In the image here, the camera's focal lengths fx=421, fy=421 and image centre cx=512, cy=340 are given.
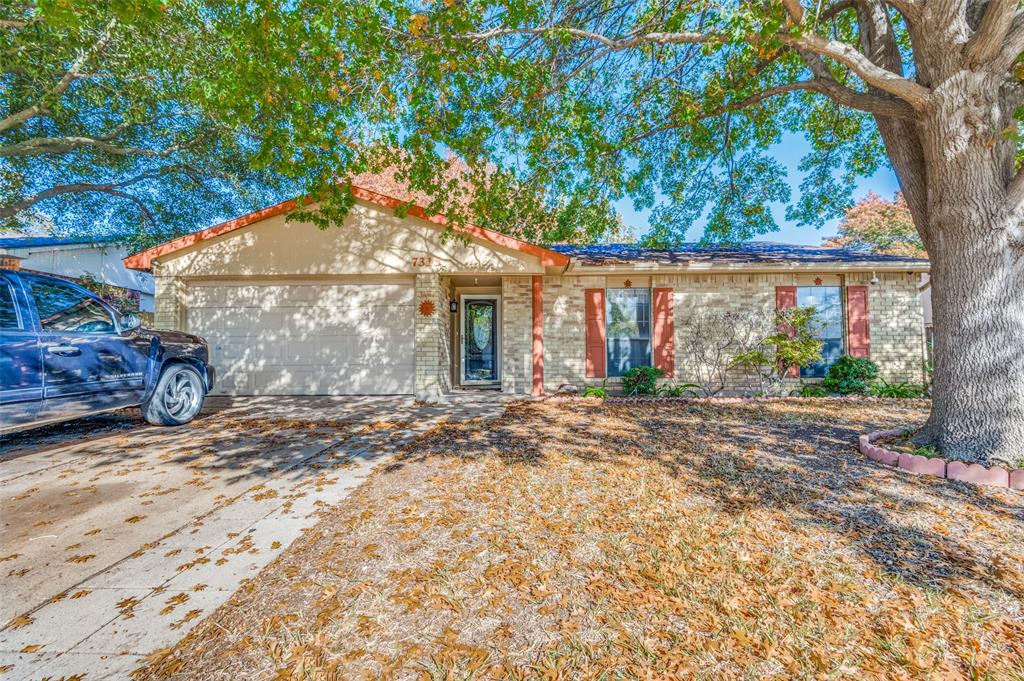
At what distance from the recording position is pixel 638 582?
231cm

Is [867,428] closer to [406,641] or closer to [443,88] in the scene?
[406,641]

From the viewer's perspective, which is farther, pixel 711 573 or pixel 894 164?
pixel 894 164

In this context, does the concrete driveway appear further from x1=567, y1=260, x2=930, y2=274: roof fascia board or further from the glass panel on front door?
x1=567, y1=260, x2=930, y2=274: roof fascia board

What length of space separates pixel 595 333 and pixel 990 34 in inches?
268

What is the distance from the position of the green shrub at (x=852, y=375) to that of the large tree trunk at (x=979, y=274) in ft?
18.2

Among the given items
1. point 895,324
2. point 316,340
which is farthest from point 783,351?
point 316,340

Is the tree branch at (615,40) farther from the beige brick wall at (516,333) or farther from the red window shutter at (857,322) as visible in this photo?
the red window shutter at (857,322)

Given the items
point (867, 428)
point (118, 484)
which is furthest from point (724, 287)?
point (118, 484)

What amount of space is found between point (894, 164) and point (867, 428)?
11.3 feet

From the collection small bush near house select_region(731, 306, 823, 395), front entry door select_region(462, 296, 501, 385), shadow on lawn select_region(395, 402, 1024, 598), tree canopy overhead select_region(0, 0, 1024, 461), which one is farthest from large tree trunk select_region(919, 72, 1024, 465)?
front entry door select_region(462, 296, 501, 385)

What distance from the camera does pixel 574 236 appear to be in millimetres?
8734

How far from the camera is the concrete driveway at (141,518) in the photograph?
1.99 m

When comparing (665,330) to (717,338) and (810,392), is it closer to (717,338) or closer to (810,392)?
(717,338)

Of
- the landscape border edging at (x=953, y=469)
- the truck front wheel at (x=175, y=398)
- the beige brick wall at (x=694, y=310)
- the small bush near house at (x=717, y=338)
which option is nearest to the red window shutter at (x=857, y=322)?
the beige brick wall at (x=694, y=310)
